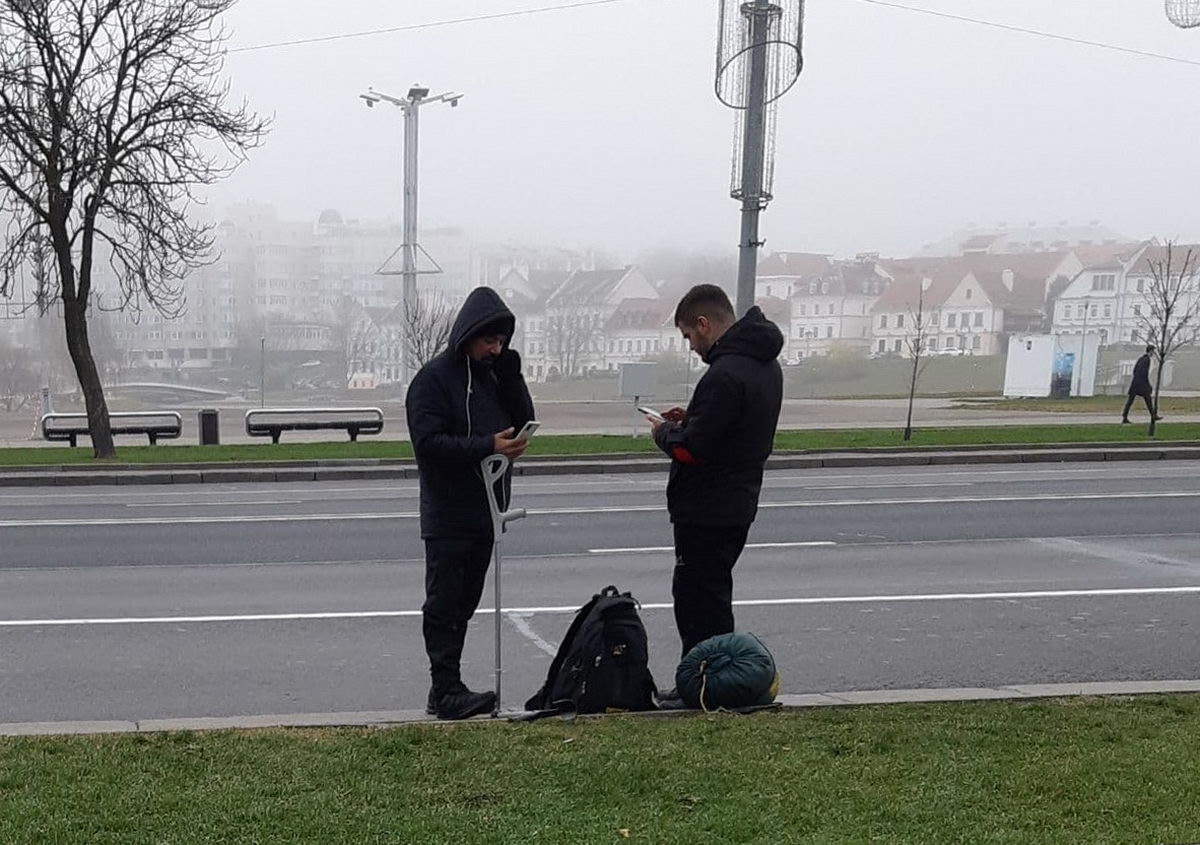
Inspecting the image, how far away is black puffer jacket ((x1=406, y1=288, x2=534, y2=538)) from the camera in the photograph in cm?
561

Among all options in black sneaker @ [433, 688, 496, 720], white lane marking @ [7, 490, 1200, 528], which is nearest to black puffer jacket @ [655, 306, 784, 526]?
black sneaker @ [433, 688, 496, 720]

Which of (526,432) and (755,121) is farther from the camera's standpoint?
(755,121)

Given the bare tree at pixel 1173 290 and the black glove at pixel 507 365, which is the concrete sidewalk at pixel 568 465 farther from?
the black glove at pixel 507 365

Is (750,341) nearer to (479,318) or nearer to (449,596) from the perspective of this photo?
(479,318)

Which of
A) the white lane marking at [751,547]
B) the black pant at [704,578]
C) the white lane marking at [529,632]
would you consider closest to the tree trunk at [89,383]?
the white lane marking at [751,547]

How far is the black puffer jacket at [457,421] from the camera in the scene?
561cm

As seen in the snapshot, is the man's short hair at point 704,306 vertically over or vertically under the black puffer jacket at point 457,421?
over

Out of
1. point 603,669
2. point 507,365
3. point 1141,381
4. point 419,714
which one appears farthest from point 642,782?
point 1141,381

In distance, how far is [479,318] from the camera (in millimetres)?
5625

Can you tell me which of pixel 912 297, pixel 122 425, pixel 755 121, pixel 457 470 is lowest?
pixel 122 425

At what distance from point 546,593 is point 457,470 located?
397 centimetres

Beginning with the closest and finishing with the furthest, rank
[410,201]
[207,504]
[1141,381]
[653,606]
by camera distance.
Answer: [653,606]
[207,504]
[1141,381]
[410,201]

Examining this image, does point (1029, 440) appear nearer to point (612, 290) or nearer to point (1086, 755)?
point (1086, 755)

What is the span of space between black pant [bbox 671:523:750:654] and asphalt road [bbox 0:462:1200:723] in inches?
44.4
